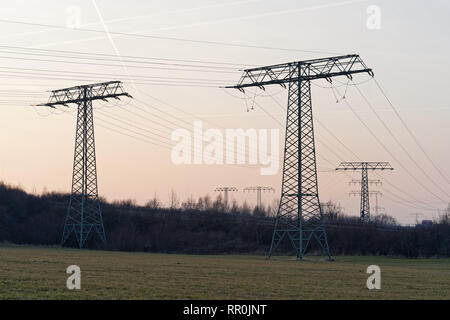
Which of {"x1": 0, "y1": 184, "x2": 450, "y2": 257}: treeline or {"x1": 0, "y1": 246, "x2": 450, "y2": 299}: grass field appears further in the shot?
{"x1": 0, "y1": 184, "x2": 450, "y2": 257}: treeline

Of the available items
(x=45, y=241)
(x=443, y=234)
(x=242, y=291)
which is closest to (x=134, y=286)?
(x=242, y=291)

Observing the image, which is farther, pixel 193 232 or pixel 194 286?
pixel 193 232

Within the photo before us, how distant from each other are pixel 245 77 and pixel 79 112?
23545 mm

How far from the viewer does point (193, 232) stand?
99.4 m

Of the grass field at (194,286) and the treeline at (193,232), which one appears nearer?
the grass field at (194,286)

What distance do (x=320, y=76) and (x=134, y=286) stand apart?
1331 inches

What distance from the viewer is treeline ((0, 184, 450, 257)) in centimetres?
8225

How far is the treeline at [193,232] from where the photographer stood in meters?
82.2

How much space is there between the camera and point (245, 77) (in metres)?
55.5
